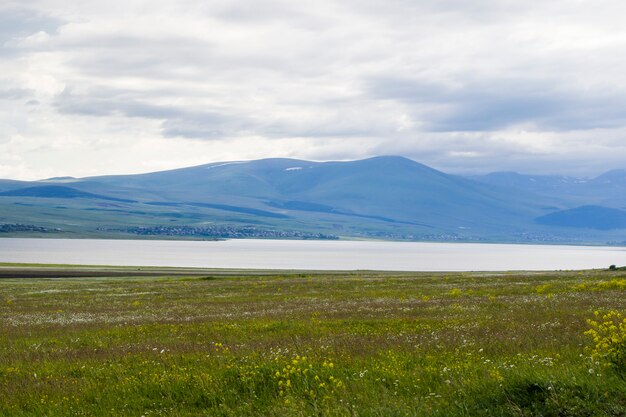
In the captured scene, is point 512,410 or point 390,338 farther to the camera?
point 390,338

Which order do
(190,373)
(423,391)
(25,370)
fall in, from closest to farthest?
(423,391) < (190,373) < (25,370)

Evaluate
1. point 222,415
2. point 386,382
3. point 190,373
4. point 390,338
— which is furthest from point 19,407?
point 390,338

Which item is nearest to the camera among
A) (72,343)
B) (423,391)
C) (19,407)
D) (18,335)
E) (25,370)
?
(423,391)

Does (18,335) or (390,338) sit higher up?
(390,338)

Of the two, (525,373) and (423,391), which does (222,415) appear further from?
(525,373)

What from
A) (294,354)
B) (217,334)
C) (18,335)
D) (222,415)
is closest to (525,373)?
(222,415)

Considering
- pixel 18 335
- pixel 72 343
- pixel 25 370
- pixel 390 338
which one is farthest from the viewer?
pixel 18 335

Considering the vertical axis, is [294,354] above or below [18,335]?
above

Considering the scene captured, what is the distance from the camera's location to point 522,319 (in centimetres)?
2366

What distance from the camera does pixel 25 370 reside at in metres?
17.2

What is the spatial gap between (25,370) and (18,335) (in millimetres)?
10844

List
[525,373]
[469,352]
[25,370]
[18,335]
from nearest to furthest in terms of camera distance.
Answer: [525,373]
[469,352]
[25,370]
[18,335]

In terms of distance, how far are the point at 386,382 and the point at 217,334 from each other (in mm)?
12174

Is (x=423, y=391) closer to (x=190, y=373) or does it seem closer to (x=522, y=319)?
(x=190, y=373)
